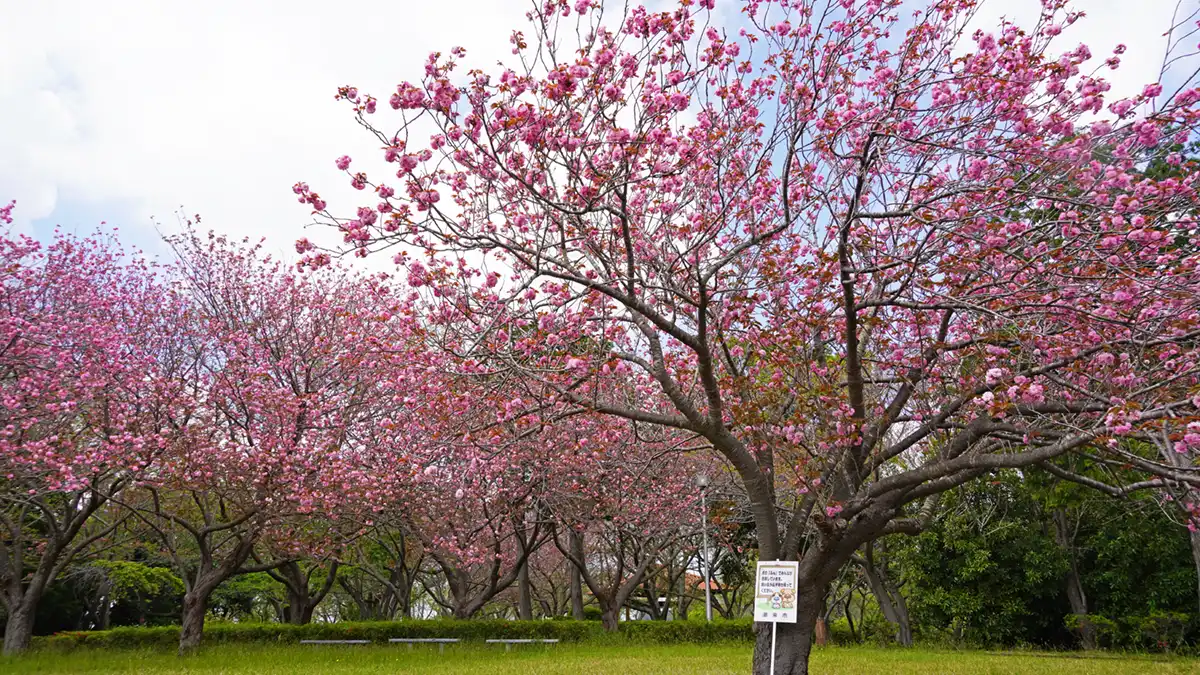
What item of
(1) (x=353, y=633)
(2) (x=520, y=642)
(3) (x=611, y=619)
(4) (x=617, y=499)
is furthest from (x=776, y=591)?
(1) (x=353, y=633)

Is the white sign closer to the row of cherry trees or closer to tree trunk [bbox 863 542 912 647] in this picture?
the row of cherry trees

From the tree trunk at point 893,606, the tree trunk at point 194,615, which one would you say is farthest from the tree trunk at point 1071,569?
the tree trunk at point 194,615

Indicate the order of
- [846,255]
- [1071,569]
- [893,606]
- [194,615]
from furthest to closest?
[893,606] < [1071,569] < [194,615] < [846,255]

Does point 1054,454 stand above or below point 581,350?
below

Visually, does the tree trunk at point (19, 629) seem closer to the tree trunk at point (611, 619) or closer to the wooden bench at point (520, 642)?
the wooden bench at point (520, 642)

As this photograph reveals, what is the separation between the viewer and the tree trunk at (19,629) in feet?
42.1

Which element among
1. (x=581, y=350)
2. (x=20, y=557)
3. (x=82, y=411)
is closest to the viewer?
(x=581, y=350)

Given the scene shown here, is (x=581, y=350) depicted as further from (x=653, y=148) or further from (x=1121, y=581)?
(x=1121, y=581)

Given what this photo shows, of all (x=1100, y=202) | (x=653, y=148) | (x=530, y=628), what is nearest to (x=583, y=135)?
(x=653, y=148)

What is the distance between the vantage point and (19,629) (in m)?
13.1

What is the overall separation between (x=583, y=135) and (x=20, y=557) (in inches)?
551

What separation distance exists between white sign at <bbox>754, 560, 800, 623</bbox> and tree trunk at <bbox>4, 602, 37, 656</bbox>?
1272 centimetres

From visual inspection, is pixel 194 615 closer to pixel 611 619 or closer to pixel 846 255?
pixel 611 619

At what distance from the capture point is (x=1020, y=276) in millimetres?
6648
